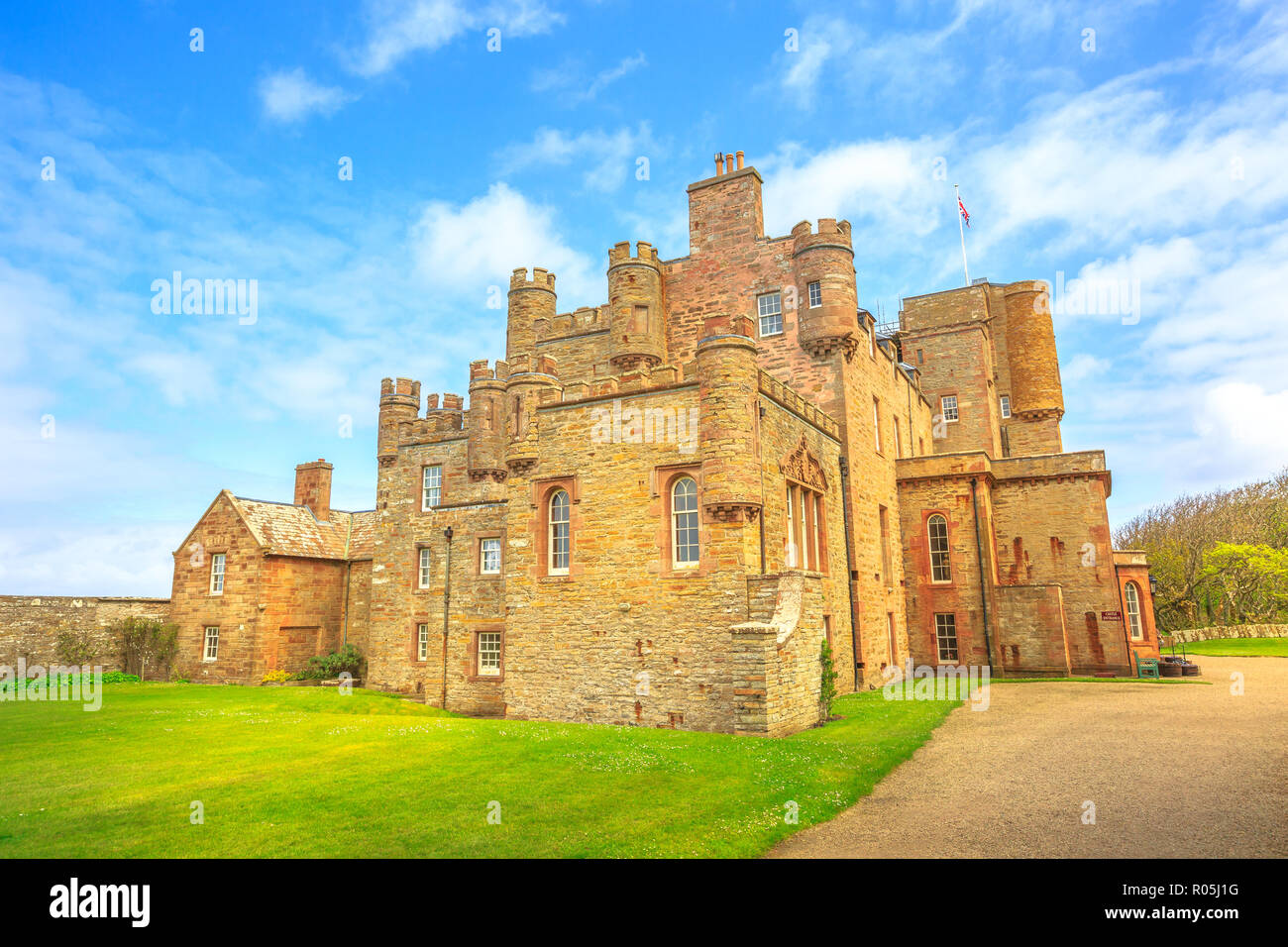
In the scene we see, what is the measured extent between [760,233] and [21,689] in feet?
105

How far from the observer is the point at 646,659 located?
1781 centimetres

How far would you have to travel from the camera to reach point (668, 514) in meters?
18.2

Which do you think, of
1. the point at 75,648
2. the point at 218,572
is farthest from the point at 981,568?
the point at 75,648

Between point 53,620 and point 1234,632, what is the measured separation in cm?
6641

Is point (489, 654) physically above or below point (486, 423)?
below

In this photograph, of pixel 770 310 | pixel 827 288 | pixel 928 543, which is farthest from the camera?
pixel 928 543

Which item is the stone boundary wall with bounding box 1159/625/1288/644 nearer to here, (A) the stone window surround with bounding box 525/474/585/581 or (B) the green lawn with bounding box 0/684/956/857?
(B) the green lawn with bounding box 0/684/956/857

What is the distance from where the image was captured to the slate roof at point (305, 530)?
34.0 m

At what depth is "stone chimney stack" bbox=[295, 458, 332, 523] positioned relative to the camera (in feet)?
126

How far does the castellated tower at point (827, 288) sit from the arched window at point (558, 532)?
11421 mm

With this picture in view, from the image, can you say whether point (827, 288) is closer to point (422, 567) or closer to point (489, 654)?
point (489, 654)

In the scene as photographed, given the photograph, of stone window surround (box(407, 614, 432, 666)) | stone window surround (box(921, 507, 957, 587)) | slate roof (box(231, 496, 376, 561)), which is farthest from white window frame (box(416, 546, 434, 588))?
stone window surround (box(921, 507, 957, 587))
